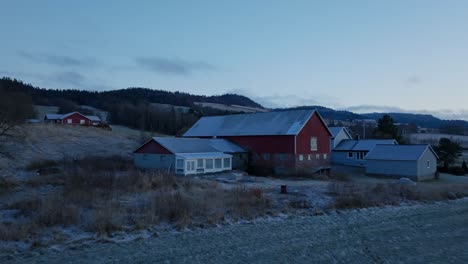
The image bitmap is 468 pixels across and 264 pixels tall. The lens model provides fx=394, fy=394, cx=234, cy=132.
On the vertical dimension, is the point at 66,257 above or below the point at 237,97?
below

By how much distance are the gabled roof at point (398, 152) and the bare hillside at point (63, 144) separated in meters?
26.0

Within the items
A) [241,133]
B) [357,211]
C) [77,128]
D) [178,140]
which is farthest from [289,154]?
[77,128]

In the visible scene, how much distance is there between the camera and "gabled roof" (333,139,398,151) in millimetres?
44175

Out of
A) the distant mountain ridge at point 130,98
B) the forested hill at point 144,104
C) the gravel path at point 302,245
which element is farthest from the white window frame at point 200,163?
the distant mountain ridge at point 130,98

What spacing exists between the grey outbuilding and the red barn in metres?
4.57

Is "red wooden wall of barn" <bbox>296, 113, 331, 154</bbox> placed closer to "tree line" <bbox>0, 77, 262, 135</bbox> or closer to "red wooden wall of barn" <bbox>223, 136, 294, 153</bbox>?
"red wooden wall of barn" <bbox>223, 136, 294, 153</bbox>

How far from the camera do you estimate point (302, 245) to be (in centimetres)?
988

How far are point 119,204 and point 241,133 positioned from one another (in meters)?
25.0

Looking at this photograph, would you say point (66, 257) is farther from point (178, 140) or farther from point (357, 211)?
point (178, 140)

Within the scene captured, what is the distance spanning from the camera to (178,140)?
3419 centimetres

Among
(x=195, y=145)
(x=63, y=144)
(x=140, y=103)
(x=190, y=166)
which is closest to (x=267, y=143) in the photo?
(x=195, y=145)

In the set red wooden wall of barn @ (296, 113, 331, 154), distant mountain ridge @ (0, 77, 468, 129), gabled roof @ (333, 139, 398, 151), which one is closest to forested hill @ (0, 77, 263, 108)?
distant mountain ridge @ (0, 77, 468, 129)

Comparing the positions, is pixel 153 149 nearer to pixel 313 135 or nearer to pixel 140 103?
pixel 313 135

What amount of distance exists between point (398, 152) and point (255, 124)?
1363 cm
